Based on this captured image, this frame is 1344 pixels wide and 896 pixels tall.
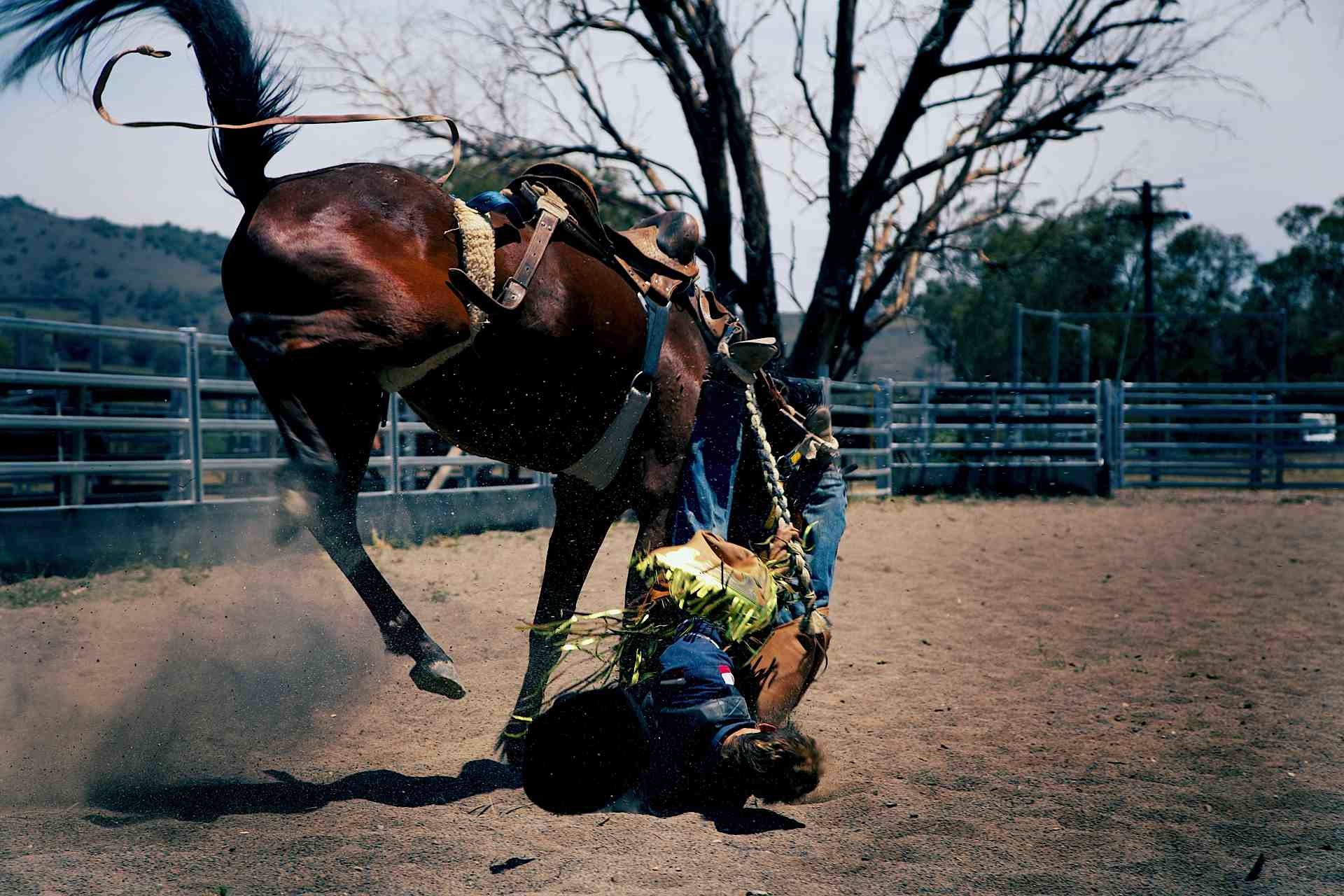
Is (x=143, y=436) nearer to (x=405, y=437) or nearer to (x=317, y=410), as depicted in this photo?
(x=405, y=437)

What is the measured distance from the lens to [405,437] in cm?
918

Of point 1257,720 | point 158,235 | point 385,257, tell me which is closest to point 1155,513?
point 1257,720

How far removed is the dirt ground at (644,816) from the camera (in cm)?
221

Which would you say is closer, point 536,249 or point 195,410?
point 536,249

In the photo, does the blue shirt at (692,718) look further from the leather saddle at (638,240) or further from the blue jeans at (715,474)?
the leather saddle at (638,240)

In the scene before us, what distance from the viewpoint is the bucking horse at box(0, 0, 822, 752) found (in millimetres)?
2273

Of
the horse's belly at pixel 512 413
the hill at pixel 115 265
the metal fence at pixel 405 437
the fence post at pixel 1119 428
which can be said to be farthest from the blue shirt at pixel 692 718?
the hill at pixel 115 265

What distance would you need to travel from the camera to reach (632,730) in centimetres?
240

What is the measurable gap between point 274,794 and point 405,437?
671 cm

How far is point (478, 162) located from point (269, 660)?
36.8 feet

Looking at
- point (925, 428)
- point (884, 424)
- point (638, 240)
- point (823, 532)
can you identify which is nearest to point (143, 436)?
point (638, 240)

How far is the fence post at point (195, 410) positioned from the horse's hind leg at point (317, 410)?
4.53 meters

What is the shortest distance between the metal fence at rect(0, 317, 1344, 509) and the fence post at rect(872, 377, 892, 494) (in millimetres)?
31

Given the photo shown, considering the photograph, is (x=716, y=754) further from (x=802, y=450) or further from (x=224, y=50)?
(x=224, y=50)
